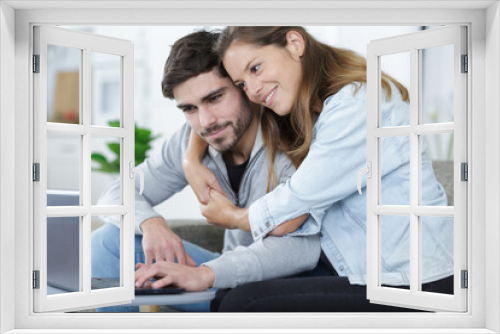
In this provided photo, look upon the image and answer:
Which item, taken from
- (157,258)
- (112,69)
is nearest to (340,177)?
(157,258)

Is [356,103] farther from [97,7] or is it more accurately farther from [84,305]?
[84,305]

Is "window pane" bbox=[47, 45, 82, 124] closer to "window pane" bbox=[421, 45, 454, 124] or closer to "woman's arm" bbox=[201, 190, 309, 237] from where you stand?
"woman's arm" bbox=[201, 190, 309, 237]

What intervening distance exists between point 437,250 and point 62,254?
2110 mm

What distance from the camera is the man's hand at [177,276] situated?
12.1 ft

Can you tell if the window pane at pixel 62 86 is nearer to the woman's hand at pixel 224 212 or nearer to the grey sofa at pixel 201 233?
the grey sofa at pixel 201 233

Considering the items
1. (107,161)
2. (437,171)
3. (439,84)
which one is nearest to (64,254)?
(107,161)

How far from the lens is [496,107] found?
8.62 feet

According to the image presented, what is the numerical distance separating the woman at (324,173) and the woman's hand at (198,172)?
15 millimetres

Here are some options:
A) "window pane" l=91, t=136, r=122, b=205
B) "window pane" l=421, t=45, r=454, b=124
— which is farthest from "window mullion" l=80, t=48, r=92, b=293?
"window pane" l=421, t=45, r=454, b=124

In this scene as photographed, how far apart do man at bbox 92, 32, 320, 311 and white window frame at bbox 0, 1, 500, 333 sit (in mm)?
975

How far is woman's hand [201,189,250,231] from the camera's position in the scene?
4.00 metres

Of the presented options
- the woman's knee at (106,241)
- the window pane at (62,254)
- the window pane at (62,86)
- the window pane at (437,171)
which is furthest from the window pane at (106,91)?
the window pane at (437,171)

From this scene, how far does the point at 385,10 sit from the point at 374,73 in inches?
13.3

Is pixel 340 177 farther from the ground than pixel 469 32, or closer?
closer
